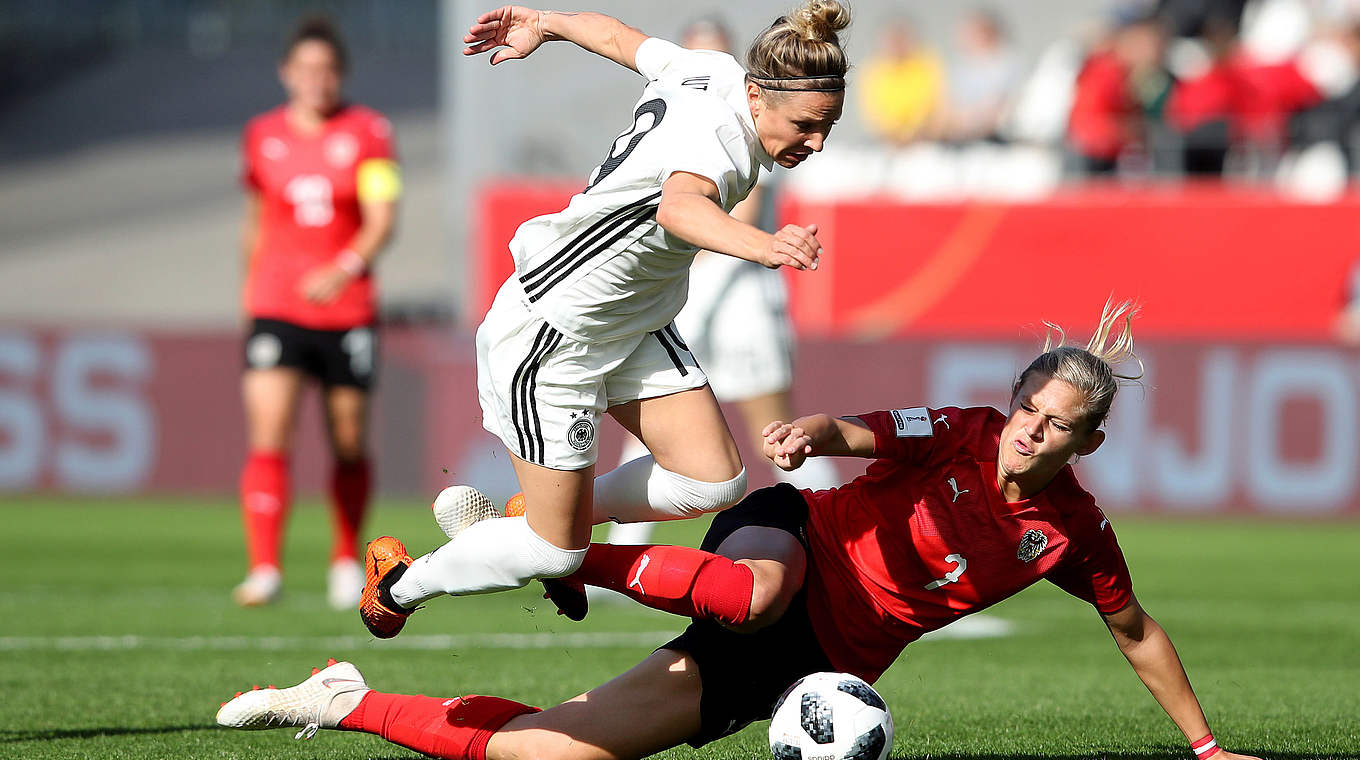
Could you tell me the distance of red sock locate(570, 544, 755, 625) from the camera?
12.8 feet

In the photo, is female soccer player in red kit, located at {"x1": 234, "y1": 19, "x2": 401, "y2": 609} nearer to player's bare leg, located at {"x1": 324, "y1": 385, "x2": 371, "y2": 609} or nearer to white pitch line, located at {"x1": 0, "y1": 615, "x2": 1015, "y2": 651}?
player's bare leg, located at {"x1": 324, "y1": 385, "x2": 371, "y2": 609}

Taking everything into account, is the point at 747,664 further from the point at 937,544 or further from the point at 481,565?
the point at 481,565

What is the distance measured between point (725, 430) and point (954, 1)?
1302 centimetres

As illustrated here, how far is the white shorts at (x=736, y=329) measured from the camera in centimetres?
694

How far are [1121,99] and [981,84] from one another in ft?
4.81

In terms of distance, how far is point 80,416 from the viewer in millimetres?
12219

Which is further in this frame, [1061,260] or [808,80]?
[1061,260]

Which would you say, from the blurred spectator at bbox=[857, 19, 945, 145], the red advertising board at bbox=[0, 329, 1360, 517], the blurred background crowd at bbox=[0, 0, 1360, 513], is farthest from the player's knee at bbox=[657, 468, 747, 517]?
the blurred spectator at bbox=[857, 19, 945, 145]

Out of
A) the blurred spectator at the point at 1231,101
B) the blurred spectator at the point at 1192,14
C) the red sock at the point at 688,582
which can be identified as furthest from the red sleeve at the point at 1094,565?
the blurred spectator at the point at 1192,14

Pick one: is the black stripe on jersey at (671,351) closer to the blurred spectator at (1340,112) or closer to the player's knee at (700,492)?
the player's knee at (700,492)

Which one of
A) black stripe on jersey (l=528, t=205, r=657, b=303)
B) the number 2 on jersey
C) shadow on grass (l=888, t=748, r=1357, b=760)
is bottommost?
shadow on grass (l=888, t=748, r=1357, b=760)

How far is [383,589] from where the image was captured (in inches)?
172

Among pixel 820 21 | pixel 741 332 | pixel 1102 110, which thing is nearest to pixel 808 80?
pixel 820 21

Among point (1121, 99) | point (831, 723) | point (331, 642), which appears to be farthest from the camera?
point (1121, 99)
